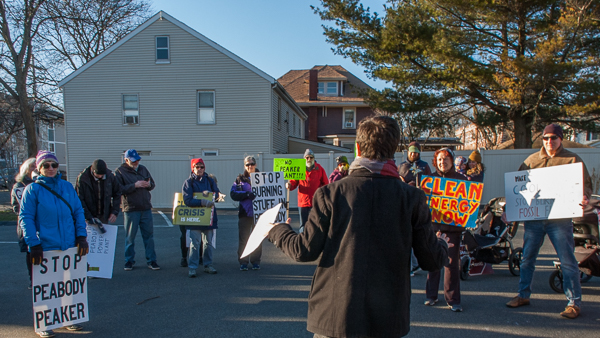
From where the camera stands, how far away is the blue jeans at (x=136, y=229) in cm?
700

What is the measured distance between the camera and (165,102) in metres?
20.5

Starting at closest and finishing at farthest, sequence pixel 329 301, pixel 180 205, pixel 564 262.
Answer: pixel 329 301 → pixel 564 262 → pixel 180 205

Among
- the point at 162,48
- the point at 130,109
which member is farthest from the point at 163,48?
the point at 130,109

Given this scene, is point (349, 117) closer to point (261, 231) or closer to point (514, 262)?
point (514, 262)

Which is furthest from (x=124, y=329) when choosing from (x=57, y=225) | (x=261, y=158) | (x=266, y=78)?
(x=266, y=78)

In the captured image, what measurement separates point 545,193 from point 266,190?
13.9 ft

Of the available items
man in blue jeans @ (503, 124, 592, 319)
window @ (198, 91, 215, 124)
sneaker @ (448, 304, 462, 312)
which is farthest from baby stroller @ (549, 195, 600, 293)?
window @ (198, 91, 215, 124)

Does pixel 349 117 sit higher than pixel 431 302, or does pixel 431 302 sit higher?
pixel 349 117

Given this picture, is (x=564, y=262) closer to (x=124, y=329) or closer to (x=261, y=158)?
(x=124, y=329)

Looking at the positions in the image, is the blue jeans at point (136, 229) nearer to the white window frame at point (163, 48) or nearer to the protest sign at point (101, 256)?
the protest sign at point (101, 256)

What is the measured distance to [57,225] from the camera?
4.39m

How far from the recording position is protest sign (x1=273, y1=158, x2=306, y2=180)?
8.03 m

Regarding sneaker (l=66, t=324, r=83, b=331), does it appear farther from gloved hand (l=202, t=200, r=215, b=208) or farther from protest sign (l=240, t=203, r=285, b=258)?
protest sign (l=240, t=203, r=285, b=258)

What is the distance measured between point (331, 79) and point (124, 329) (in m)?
33.4
